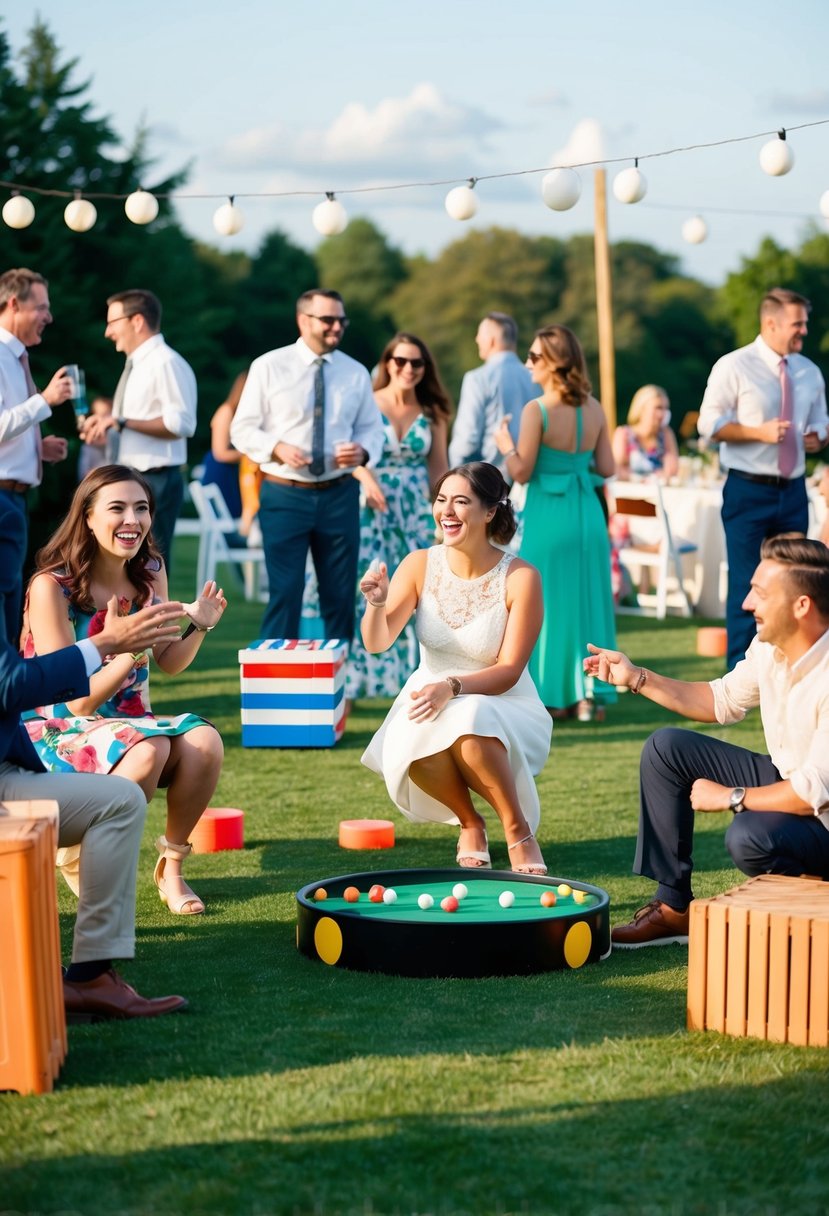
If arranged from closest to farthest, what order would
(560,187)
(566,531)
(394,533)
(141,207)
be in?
(560,187)
(566,531)
(141,207)
(394,533)

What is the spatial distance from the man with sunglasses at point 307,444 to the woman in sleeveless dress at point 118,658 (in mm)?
3101

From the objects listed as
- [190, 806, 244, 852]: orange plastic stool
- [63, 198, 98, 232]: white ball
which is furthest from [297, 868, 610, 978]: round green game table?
[63, 198, 98, 232]: white ball

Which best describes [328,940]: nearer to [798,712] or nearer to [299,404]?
[798,712]

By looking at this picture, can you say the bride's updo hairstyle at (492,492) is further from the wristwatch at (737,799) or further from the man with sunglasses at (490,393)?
the man with sunglasses at (490,393)

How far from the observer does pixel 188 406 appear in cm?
809

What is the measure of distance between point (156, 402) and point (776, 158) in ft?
10.9

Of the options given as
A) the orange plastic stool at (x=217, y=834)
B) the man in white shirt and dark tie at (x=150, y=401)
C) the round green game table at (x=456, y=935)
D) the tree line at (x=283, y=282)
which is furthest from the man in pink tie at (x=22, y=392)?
the tree line at (x=283, y=282)

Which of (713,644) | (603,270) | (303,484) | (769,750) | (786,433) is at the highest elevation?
(603,270)

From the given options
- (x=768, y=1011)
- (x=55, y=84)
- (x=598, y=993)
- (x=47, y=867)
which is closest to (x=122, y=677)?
(x=47, y=867)

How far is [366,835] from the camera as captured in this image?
541 cm

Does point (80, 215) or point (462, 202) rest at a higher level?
point (80, 215)

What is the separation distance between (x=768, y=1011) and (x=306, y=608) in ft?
18.6

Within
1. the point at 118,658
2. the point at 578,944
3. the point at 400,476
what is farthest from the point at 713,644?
the point at 118,658

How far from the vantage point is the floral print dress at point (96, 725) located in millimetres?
4262
